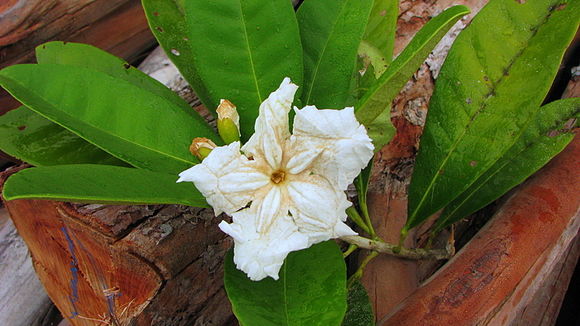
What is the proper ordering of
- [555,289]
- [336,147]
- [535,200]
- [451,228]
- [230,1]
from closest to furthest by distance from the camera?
[336,147], [230,1], [535,200], [451,228], [555,289]

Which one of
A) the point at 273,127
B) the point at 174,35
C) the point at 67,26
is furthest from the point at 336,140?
the point at 67,26

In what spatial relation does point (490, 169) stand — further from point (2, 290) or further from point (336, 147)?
point (2, 290)

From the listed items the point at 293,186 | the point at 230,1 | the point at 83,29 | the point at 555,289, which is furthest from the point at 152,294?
the point at 555,289

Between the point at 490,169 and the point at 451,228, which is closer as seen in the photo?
the point at 490,169

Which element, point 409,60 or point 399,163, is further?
point 399,163

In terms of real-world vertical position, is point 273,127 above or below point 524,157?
above

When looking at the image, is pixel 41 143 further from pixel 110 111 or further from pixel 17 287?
pixel 17 287

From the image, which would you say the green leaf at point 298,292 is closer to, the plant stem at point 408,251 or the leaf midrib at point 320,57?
the plant stem at point 408,251

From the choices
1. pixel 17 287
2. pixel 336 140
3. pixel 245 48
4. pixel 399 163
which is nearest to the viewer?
pixel 336 140
